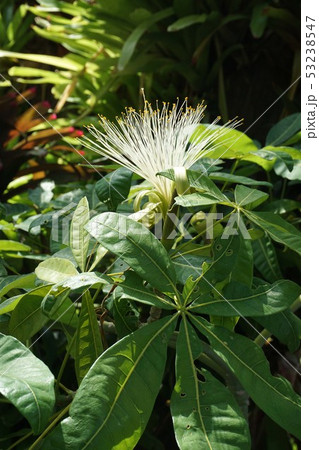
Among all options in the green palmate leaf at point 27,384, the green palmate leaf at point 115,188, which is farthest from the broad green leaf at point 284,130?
the green palmate leaf at point 27,384

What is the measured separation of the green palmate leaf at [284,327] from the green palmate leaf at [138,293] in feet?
0.50

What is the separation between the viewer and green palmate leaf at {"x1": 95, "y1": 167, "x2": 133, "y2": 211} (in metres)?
0.74

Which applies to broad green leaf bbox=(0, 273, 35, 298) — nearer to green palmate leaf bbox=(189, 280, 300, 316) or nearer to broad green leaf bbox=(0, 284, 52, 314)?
broad green leaf bbox=(0, 284, 52, 314)

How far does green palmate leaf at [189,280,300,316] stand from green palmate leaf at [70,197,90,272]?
14 centimetres

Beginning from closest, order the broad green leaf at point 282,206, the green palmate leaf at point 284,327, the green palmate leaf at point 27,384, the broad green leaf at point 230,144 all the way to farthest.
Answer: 1. the green palmate leaf at point 27,384
2. the green palmate leaf at point 284,327
3. the broad green leaf at point 230,144
4. the broad green leaf at point 282,206

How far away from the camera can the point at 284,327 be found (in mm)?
714

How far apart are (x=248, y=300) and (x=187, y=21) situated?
0.94 m

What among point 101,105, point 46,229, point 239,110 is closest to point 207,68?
point 239,110

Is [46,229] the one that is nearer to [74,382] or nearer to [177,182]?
[74,382]

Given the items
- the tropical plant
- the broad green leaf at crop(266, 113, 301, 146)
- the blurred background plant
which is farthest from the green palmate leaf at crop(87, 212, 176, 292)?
the blurred background plant

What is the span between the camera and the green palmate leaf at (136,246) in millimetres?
588

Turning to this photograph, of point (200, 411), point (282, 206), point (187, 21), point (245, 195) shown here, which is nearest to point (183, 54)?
point (187, 21)

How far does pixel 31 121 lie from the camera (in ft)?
4.32

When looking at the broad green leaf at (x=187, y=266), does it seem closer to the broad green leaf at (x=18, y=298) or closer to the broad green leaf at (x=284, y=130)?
the broad green leaf at (x=18, y=298)
